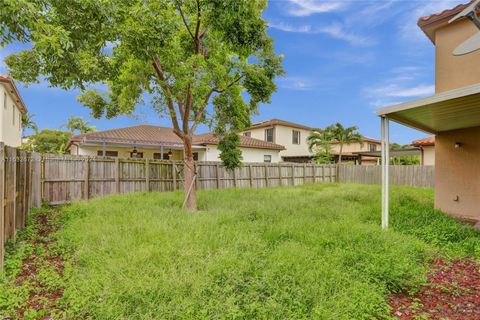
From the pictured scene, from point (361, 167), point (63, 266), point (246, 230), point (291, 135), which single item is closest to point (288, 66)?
point (246, 230)

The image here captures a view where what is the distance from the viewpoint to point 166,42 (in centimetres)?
634

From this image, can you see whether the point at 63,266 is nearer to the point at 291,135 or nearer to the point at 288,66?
the point at 288,66

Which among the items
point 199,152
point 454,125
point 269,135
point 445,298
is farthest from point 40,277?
point 269,135

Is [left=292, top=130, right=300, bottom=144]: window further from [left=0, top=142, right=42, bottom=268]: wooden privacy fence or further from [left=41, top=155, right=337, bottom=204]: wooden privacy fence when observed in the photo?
[left=0, top=142, right=42, bottom=268]: wooden privacy fence

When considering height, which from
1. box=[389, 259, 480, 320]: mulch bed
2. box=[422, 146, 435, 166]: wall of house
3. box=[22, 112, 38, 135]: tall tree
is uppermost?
box=[22, 112, 38, 135]: tall tree

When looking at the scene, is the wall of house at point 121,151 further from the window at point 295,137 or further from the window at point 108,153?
the window at point 295,137

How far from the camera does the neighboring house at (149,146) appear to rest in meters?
16.9

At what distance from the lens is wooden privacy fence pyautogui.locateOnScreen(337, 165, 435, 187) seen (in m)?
16.4

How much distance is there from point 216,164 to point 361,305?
36.2 feet

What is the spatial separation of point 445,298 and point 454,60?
20.9 ft

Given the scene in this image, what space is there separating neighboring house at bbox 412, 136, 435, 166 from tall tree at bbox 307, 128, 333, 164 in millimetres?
7027

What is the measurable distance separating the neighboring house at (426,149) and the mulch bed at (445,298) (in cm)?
1395

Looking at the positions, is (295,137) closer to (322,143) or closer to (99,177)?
(322,143)

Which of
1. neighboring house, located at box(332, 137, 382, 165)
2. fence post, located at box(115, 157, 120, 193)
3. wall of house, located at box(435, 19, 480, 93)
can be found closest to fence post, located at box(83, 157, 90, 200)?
fence post, located at box(115, 157, 120, 193)
